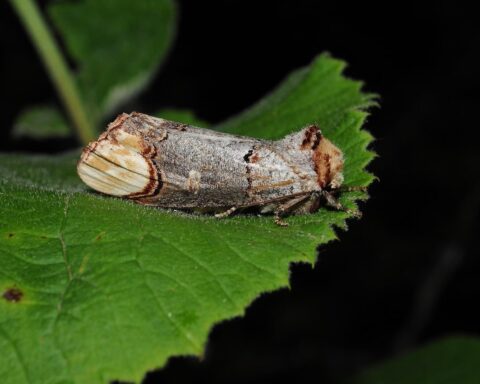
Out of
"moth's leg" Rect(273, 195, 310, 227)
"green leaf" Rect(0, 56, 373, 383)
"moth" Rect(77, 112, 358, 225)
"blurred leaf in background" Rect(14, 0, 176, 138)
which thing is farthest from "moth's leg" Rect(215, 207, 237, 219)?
"blurred leaf in background" Rect(14, 0, 176, 138)

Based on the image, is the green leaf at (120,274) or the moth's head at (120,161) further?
the moth's head at (120,161)

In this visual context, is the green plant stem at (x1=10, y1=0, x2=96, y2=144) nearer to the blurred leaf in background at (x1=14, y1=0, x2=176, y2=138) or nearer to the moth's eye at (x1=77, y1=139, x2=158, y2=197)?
the blurred leaf in background at (x1=14, y1=0, x2=176, y2=138)

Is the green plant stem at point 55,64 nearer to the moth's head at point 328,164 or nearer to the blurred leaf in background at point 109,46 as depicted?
the blurred leaf in background at point 109,46

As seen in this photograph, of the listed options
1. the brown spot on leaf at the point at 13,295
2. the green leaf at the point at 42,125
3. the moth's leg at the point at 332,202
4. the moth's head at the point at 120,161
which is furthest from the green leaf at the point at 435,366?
the brown spot on leaf at the point at 13,295

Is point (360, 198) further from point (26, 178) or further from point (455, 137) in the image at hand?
point (455, 137)

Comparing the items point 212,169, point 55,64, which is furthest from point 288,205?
point 55,64

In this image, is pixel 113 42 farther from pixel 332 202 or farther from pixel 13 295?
pixel 13 295
